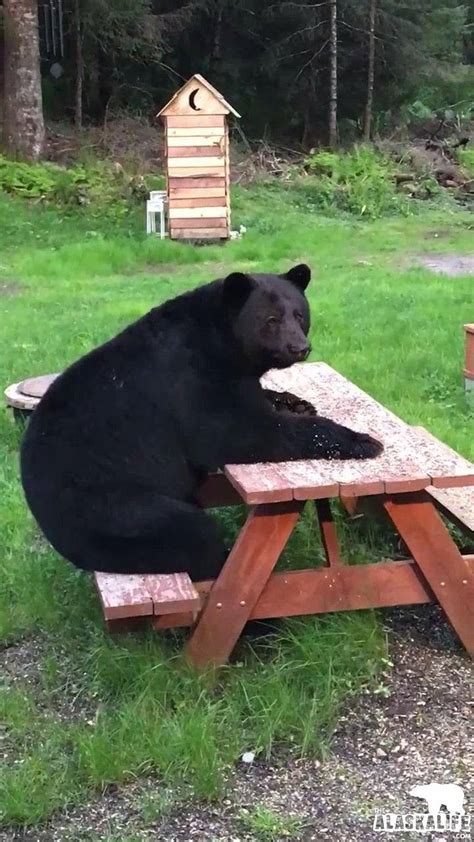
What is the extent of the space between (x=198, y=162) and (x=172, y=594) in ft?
41.1

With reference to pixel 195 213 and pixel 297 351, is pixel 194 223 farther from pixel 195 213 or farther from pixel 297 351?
pixel 297 351

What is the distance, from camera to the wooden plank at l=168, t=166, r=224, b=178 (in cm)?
1481

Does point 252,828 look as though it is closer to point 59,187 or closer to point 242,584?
point 242,584

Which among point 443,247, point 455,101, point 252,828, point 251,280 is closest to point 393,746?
point 252,828

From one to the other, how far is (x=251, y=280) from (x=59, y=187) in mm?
13573

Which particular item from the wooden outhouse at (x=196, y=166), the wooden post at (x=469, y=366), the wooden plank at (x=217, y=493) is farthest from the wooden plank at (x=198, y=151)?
the wooden plank at (x=217, y=493)

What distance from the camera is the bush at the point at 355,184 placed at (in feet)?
57.2

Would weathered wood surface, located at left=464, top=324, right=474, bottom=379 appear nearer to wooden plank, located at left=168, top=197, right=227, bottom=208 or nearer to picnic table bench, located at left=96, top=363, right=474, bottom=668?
picnic table bench, located at left=96, top=363, right=474, bottom=668

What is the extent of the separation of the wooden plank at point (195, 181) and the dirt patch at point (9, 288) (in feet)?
11.9

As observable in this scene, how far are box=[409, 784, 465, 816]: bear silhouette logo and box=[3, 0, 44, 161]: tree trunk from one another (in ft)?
55.0

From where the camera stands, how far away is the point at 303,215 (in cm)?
1647

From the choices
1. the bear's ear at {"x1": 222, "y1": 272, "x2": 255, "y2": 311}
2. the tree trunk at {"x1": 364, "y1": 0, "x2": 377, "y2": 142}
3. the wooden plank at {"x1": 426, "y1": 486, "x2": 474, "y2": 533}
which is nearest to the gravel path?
the wooden plank at {"x1": 426, "y1": 486, "x2": 474, "y2": 533}

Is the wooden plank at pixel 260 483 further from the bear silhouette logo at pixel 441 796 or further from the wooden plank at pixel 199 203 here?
the wooden plank at pixel 199 203

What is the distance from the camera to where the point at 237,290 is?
377cm
